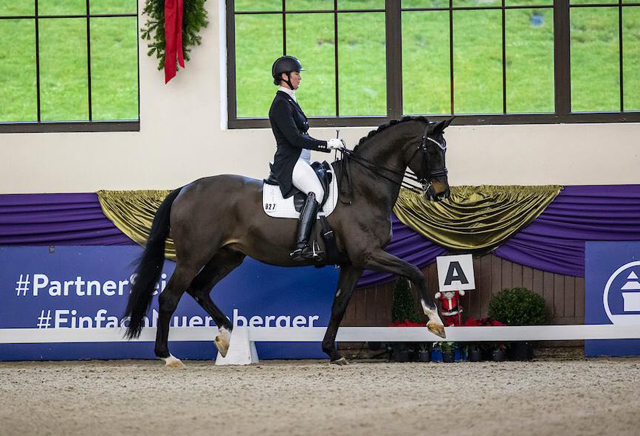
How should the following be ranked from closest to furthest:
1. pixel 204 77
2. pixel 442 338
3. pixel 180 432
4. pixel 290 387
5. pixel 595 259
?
pixel 180 432 < pixel 290 387 < pixel 442 338 < pixel 595 259 < pixel 204 77

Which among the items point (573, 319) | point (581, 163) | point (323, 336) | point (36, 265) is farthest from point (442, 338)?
point (36, 265)

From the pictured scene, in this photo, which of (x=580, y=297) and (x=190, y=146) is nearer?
(x=580, y=297)

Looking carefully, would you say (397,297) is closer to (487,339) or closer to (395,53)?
(487,339)

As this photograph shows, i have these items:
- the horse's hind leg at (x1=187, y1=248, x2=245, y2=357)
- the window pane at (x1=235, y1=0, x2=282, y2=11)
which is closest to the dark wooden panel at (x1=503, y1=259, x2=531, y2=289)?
the horse's hind leg at (x1=187, y1=248, x2=245, y2=357)

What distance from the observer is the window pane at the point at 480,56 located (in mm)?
10008

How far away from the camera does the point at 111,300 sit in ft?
30.5

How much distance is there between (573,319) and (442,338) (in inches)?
66.1

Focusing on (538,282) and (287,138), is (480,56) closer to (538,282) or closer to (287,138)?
(538,282)

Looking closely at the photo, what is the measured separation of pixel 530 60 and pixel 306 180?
10.2 ft

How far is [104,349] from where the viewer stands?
9.27 meters

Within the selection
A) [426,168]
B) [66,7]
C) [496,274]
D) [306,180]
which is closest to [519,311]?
[496,274]

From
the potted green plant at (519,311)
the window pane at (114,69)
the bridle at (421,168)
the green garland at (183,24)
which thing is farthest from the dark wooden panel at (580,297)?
the window pane at (114,69)

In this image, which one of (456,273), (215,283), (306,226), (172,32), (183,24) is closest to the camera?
(306,226)

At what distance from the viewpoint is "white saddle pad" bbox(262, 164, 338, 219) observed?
8242 mm
